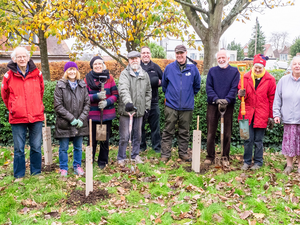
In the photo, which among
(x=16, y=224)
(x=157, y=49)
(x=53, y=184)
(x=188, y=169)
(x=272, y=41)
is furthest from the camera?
(x=272, y=41)

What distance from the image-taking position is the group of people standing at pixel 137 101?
468 cm

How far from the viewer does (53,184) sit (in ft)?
15.1

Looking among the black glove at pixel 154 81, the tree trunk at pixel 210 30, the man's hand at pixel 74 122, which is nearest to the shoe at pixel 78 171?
the man's hand at pixel 74 122

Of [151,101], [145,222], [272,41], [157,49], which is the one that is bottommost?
[145,222]

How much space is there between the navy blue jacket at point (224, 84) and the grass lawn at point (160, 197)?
1357mm

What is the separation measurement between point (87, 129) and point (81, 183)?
94 cm

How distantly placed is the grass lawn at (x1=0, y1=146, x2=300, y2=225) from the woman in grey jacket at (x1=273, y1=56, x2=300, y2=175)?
56 centimetres

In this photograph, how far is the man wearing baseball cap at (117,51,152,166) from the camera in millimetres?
5254

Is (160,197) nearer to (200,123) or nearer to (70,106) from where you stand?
(70,106)

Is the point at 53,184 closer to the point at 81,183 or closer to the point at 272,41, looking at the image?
the point at 81,183

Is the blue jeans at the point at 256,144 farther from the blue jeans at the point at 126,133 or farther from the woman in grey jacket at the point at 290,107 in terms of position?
the blue jeans at the point at 126,133

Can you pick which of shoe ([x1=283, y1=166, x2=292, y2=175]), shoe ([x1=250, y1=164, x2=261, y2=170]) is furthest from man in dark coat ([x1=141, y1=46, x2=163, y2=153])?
shoe ([x1=283, y1=166, x2=292, y2=175])

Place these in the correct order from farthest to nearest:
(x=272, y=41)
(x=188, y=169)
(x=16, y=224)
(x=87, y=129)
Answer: (x=272, y=41) → (x=188, y=169) → (x=87, y=129) → (x=16, y=224)

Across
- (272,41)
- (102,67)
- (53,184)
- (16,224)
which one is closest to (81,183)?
(53,184)
